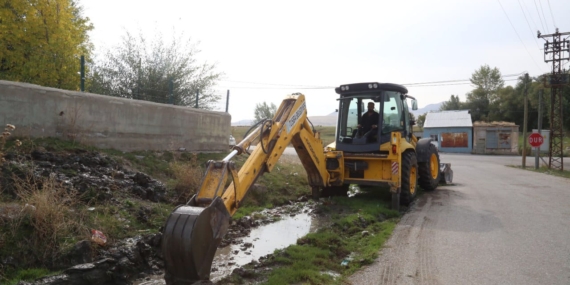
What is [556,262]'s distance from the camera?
616cm

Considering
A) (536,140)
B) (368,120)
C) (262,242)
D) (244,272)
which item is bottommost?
(262,242)

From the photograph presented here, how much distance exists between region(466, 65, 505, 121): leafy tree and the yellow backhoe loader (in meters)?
69.7

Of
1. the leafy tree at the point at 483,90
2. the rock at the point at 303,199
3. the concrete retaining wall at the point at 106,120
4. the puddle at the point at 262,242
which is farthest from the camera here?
the leafy tree at the point at 483,90

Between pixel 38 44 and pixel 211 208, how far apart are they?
13.6 m

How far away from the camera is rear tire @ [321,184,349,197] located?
11641 millimetres

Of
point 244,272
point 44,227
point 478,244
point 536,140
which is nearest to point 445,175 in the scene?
point 478,244

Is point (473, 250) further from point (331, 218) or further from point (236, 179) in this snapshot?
point (236, 179)

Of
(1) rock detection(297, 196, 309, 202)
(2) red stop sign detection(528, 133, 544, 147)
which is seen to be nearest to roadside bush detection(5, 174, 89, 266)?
(1) rock detection(297, 196, 309, 202)

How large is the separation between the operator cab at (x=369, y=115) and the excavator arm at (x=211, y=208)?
3.05 meters

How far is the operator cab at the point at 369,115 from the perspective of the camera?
35.1 ft

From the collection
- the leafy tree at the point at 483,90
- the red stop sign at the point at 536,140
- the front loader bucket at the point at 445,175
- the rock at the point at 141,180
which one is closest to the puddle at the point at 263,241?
the rock at the point at 141,180

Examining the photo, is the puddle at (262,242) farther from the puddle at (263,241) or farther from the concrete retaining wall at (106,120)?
the concrete retaining wall at (106,120)

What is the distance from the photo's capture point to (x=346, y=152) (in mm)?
10852

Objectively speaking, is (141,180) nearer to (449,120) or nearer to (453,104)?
(449,120)
